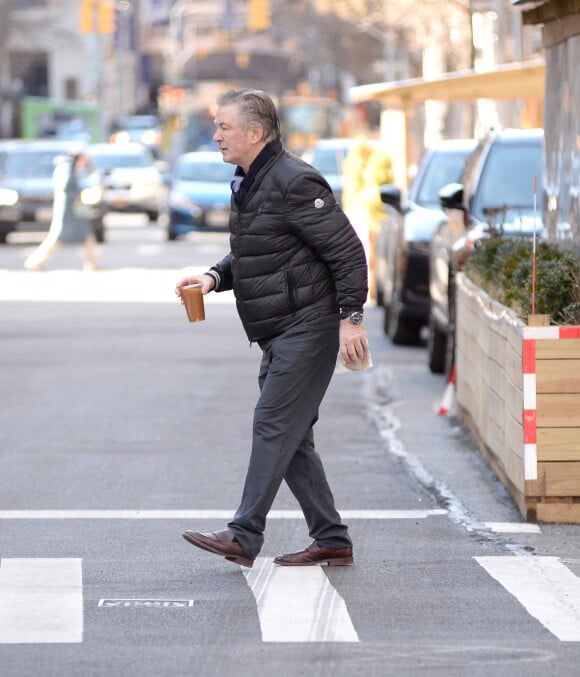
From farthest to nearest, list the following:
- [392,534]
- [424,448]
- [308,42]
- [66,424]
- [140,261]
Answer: [308,42] < [140,261] < [66,424] < [424,448] < [392,534]

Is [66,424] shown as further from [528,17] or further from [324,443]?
[528,17]

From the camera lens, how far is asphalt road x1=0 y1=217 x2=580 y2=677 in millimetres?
6238

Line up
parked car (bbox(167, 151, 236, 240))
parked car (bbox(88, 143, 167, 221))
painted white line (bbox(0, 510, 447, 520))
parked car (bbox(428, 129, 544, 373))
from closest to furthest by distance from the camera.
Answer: painted white line (bbox(0, 510, 447, 520)) → parked car (bbox(428, 129, 544, 373)) → parked car (bbox(167, 151, 236, 240)) → parked car (bbox(88, 143, 167, 221))

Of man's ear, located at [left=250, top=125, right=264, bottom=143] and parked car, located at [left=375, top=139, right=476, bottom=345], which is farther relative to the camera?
parked car, located at [left=375, top=139, right=476, bottom=345]

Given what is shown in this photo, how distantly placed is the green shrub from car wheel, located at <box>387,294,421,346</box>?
16.7 ft

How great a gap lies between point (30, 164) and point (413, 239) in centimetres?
1889

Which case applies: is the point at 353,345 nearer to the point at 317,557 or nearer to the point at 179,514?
the point at 317,557

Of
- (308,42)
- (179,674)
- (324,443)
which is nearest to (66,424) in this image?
(324,443)

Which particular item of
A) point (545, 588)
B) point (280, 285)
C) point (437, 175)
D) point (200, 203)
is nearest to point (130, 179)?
point (200, 203)

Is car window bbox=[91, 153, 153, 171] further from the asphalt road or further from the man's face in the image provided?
the man's face

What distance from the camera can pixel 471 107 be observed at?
39.2 meters

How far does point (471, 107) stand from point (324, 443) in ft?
93.4

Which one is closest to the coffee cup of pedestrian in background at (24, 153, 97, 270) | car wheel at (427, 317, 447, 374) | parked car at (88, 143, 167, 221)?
car wheel at (427, 317, 447, 374)

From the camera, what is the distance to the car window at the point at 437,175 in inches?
695
